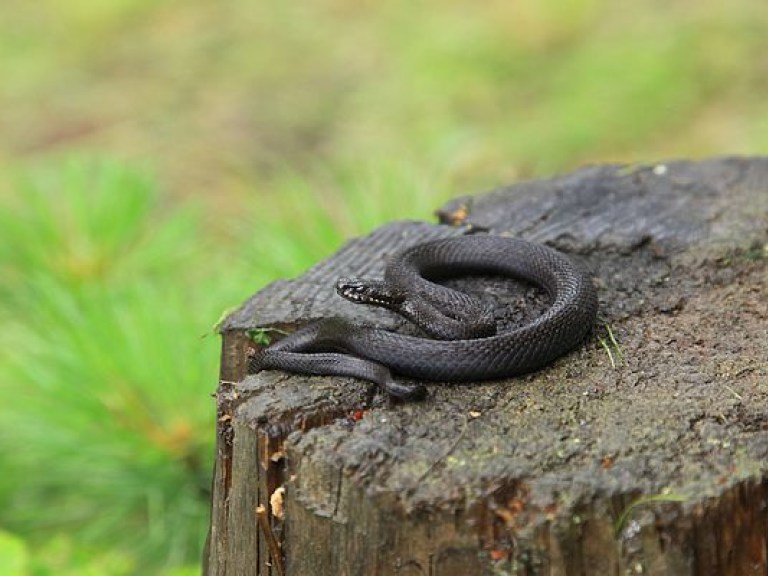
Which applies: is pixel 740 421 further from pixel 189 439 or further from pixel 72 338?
pixel 72 338

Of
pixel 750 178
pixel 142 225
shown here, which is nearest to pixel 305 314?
pixel 750 178

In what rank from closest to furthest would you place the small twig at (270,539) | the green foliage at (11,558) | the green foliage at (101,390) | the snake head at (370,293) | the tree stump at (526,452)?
the tree stump at (526,452)
the small twig at (270,539)
the snake head at (370,293)
the green foliage at (11,558)
the green foliage at (101,390)

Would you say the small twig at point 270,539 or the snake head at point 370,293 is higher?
the snake head at point 370,293

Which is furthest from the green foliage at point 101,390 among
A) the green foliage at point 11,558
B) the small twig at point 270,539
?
the small twig at point 270,539

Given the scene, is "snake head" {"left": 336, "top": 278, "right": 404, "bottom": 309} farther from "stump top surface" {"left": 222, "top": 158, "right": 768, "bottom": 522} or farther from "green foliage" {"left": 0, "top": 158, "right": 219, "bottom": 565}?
"green foliage" {"left": 0, "top": 158, "right": 219, "bottom": 565}

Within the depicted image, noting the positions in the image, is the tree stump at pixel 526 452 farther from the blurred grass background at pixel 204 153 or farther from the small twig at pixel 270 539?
the blurred grass background at pixel 204 153

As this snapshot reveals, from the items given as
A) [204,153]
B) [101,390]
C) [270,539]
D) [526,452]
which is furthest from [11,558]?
[204,153]

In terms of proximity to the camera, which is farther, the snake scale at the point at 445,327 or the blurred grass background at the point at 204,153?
the blurred grass background at the point at 204,153
